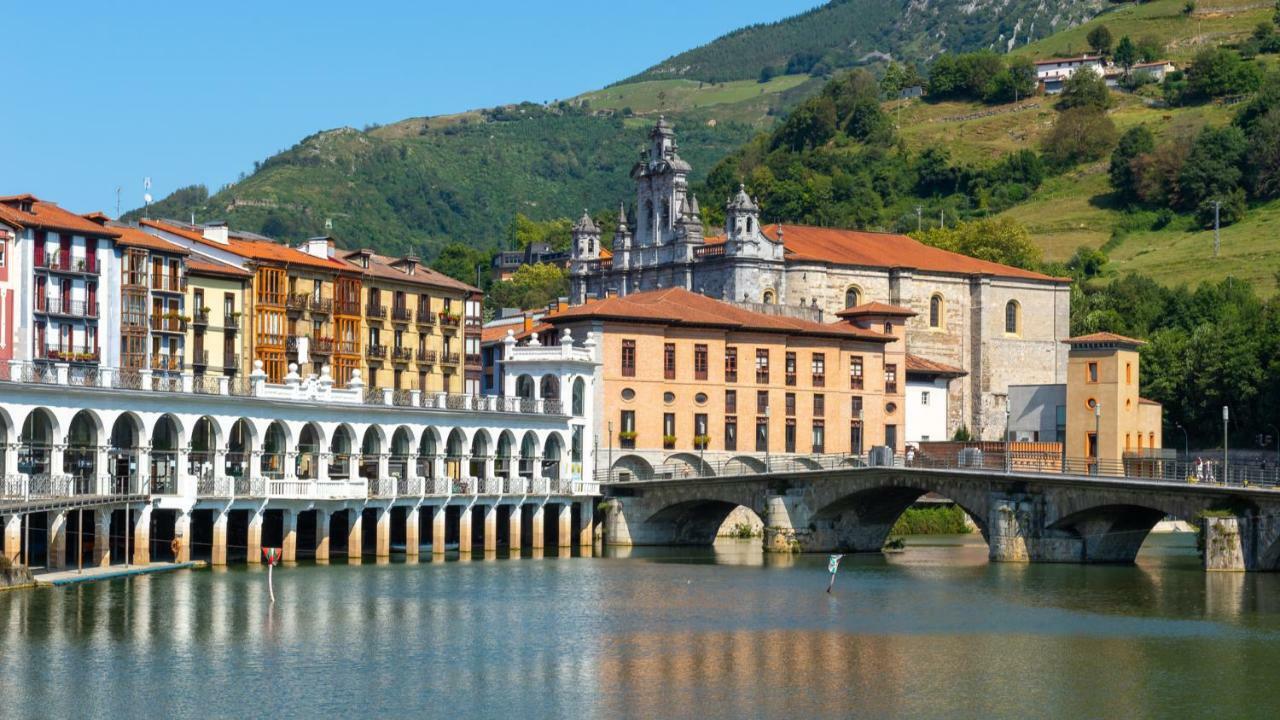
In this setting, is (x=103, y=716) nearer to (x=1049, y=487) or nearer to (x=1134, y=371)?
(x=1049, y=487)

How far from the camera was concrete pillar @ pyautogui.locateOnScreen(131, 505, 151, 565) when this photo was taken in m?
87.8

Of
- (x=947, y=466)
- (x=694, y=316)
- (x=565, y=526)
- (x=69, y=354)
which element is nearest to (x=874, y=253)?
(x=694, y=316)

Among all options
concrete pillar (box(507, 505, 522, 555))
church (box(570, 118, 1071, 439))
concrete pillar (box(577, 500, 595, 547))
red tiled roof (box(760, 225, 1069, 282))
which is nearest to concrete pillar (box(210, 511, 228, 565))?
concrete pillar (box(507, 505, 522, 555))

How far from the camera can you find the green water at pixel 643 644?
5622 cm

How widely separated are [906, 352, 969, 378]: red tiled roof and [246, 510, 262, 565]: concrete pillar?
6280cm

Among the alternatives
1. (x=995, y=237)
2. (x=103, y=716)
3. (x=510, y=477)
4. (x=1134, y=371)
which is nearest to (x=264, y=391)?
(x=510, y=477)

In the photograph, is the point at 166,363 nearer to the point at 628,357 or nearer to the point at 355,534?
the point at 355,534

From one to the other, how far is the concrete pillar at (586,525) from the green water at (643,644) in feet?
62.4

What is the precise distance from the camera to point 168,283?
114 metres

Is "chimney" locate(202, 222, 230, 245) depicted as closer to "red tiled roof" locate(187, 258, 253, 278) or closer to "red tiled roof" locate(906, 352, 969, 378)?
"red tiled roof" locate(187, 258, 253, 278)

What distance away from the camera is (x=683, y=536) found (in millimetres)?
116500

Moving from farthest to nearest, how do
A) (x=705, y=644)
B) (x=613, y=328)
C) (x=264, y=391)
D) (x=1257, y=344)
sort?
(x=1257, y=344) → (x=613, y=328) → (x=264, y=391) → (x=705, y=644)

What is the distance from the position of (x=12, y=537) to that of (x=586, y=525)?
130 feet

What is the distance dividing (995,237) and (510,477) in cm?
8817
